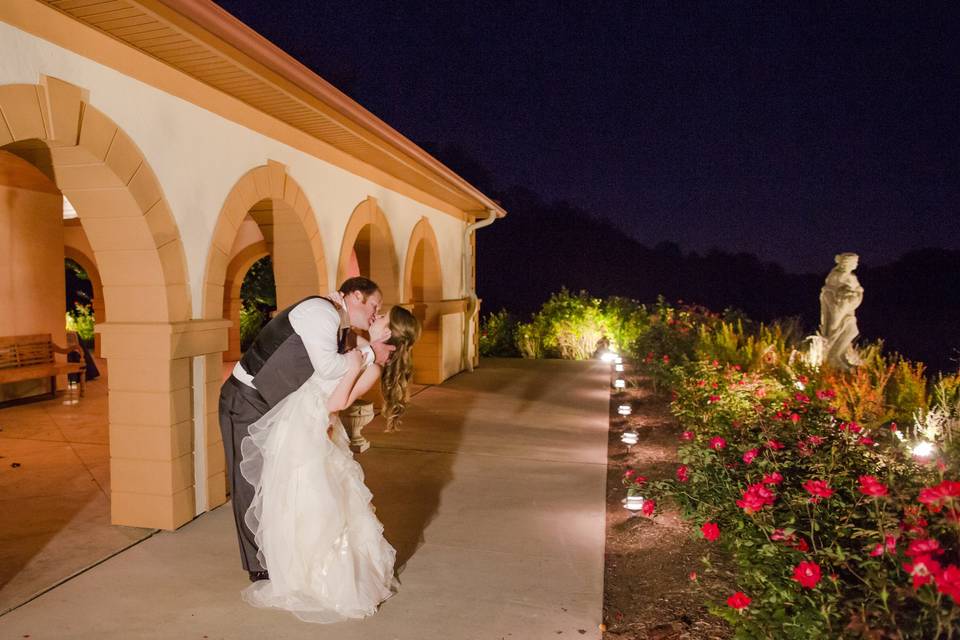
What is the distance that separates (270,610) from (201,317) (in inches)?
86.1

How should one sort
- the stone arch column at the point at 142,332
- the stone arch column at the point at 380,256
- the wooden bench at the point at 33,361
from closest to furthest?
the stone arch column at the point at 142,332
the stone arch column at the point at 380,256
the wooden bench at the point at 33,361

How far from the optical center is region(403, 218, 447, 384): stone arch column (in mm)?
10562

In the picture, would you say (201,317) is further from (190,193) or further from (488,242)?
(488,242)

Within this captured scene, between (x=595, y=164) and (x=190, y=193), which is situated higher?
(x=595, y=164)

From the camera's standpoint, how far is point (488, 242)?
48125mm

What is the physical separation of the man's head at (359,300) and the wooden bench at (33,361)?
22.7ft

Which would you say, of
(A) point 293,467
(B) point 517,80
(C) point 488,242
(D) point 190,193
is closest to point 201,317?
(D) point 190,193

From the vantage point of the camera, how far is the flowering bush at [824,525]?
6.77 feet

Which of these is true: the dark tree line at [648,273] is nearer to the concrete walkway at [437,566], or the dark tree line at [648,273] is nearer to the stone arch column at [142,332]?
the concrete walkway at [437,566]

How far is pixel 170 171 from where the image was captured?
419cm

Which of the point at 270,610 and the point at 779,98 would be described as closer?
the point at 270,610

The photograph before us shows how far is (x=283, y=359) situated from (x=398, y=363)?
601 mm

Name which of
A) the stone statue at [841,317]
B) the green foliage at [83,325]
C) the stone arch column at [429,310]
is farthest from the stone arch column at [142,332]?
the green foliage at [83,325]

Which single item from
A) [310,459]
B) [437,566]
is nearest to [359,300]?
[310,459]
